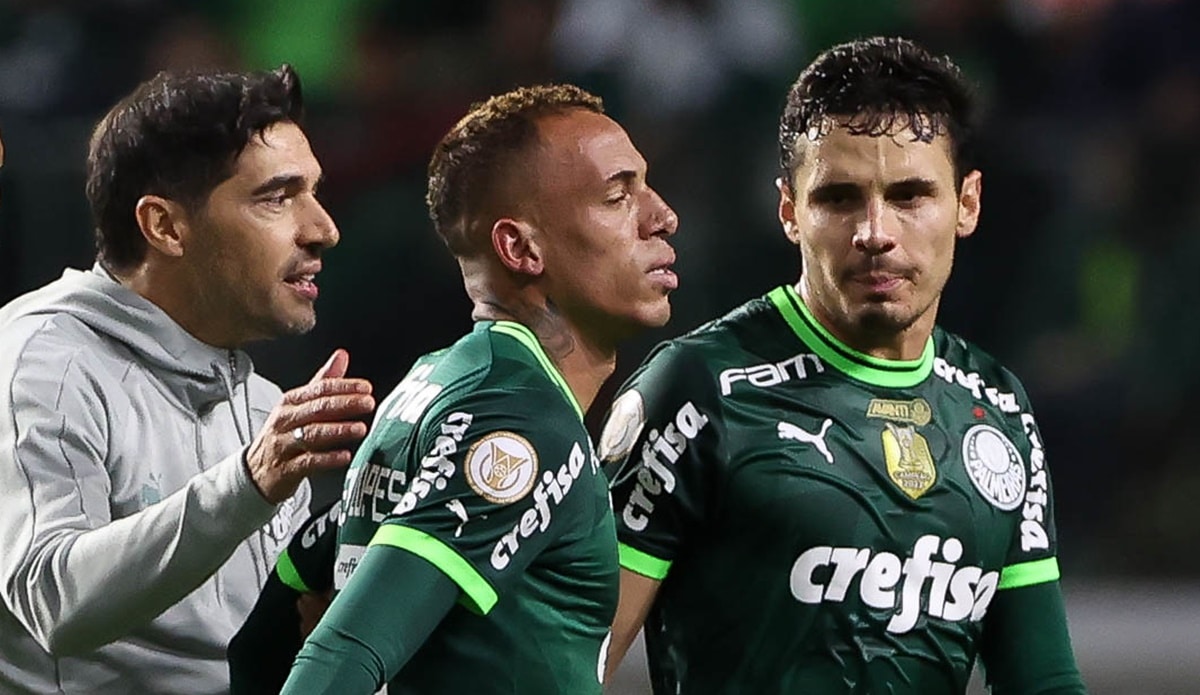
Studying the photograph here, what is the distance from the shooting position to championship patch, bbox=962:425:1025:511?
12.3ft

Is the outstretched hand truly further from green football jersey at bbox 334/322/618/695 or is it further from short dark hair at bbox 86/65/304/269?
short dark hair at bbox 86/65/304/269

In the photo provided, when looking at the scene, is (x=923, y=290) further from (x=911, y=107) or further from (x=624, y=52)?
(x=624, y=52)

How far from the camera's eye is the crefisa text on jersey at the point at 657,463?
11.7 ft

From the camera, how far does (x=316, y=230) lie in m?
3.63

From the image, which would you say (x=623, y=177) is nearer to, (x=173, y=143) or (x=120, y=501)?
(x=173, y=143)

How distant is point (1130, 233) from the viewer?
26.0ft

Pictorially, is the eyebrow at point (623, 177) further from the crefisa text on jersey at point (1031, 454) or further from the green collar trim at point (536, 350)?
the crefisa text on jersey at point (1031, 454)

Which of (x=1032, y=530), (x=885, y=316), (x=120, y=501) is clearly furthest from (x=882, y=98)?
(x=120, y=501)

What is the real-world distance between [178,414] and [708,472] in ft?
2.81

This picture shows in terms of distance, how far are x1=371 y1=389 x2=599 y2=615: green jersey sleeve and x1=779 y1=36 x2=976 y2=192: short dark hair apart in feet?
3.48

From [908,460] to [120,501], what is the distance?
1270 millimetres

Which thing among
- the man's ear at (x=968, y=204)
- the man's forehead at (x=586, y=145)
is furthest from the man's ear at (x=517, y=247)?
the man's ear at (x=968, y=204)

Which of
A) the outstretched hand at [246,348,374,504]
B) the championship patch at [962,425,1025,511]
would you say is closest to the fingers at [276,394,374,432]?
the outstretched hand at [246,348,374,504]

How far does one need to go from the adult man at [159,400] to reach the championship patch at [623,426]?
53 cm
